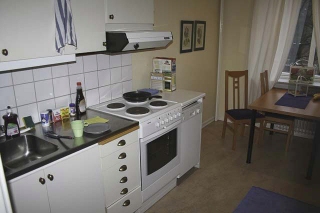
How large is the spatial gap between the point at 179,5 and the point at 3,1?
2.30 m

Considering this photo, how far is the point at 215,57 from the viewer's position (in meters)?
4.43

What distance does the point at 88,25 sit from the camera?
6.38 ft

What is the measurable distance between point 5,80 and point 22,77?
0.39 ft

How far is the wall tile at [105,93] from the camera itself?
256 cm

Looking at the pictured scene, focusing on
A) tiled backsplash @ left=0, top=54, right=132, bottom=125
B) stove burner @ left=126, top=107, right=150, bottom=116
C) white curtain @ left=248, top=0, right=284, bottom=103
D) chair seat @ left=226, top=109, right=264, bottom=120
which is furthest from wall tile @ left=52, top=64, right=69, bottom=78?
white curtain @ left=248, top=0, right=284, bottom=103

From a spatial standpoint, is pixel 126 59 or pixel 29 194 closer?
pixel 29 194

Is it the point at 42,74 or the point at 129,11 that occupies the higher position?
the point at 129,11

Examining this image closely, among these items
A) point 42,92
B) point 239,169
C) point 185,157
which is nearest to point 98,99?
point 42,92

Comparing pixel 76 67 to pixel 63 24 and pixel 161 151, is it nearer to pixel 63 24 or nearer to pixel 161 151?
pixel 63 24

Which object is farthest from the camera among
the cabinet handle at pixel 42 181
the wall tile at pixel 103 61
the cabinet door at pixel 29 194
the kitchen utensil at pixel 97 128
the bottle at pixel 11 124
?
the wall tile at pixel 103 61

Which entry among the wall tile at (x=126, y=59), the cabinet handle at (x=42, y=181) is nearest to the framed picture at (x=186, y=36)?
the wall tile at (x=126, y=59)

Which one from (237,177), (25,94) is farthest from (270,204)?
(25,94)

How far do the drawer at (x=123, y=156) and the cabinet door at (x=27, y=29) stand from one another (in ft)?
2.67

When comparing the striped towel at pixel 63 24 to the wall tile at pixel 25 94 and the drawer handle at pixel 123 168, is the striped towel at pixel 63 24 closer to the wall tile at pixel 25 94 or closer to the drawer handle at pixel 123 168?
the wall tile at pixel 25 94
